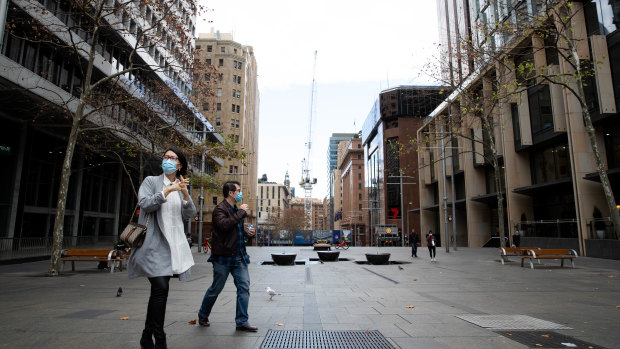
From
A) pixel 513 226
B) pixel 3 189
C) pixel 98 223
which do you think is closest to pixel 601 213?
pixel 513 226

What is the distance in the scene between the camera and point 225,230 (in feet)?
15.1

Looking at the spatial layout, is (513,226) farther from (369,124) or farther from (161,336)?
(369,124)

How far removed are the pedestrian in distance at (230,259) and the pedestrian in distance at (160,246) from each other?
87cm

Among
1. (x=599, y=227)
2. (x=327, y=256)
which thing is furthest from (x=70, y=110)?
(x=599, y=227)

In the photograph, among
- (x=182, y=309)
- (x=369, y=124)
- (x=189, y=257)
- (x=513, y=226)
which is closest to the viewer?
(x=189, y=257)

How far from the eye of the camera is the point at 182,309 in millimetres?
6039

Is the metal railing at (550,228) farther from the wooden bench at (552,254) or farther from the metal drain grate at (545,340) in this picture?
the metal drain grate at (545,340)

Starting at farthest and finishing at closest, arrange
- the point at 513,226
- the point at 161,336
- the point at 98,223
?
1. the point at 98,223
2. the point at 513,226
3. the point at 161,336

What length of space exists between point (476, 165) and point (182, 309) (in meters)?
35.2

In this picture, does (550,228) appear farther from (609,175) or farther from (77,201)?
(77,201)

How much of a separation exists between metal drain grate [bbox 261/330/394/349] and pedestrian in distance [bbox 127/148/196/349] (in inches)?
48.3

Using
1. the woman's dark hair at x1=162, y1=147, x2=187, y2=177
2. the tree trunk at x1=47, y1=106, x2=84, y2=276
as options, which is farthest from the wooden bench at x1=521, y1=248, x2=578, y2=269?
the tree trunk at x1=47, y1=106, x2=84, y2=276

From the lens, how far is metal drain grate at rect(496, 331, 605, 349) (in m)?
4.01

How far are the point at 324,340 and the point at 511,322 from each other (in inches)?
114
